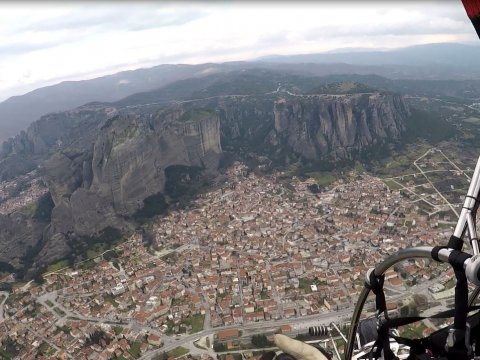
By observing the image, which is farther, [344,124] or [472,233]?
[344,124]

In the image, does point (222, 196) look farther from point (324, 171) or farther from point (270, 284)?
point (270, 284)

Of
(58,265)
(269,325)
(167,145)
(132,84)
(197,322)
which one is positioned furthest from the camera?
(132,84)

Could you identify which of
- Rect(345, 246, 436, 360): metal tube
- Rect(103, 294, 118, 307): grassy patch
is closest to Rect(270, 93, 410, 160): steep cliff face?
Rect(103, 294, 118, 307): grassy patch

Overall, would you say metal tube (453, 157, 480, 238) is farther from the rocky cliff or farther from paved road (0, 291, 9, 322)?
the rocky cliff

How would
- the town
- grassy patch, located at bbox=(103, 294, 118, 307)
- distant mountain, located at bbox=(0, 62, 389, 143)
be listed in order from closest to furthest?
the town → grassy patch, located at bbox=(103, 294, 118, 307) → distant mountain, located at bbox=(0, 62, 389, 143)

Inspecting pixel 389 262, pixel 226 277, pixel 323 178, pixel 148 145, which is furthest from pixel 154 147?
pixel 389 262

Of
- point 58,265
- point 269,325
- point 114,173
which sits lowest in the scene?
point 58,265

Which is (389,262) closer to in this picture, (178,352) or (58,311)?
(178,352)
